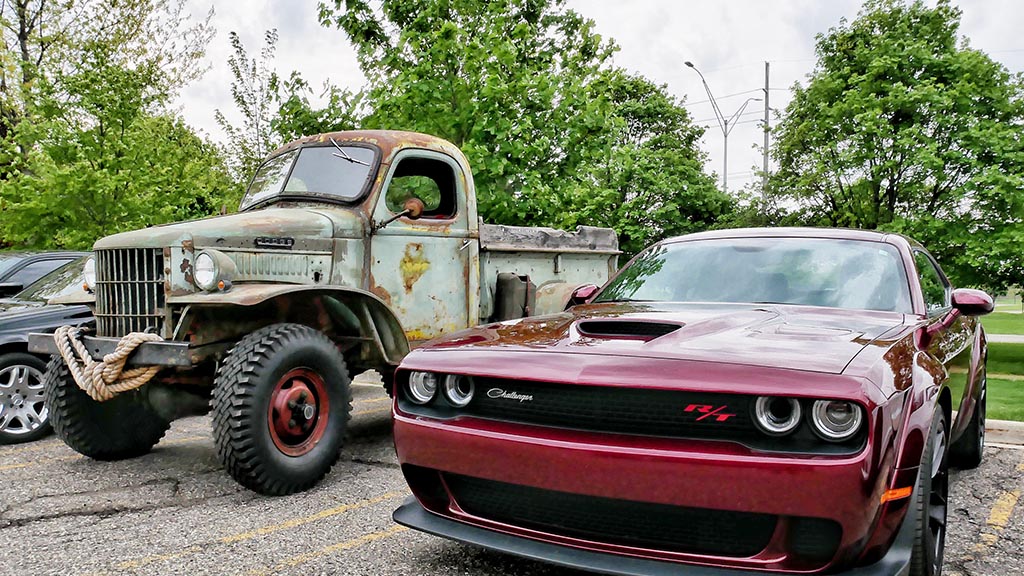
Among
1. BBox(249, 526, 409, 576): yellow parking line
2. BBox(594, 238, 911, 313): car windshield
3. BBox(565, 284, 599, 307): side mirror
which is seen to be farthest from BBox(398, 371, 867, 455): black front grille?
BBox(565, 284, 599, 307): side mirror

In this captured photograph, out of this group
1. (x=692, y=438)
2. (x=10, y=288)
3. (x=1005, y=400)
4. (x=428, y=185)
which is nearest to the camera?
(x=692, y=438)

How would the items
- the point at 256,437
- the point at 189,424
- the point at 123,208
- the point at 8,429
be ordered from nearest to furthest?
the point at 256,437 → the point at 8,429 → the point at 189,424 → the point at 123,208

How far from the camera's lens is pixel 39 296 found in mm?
7359

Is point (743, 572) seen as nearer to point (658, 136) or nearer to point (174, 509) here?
point (174, 509)

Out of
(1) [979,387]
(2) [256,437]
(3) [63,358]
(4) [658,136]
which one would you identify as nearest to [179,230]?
(3) [63,358]

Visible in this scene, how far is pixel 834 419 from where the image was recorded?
2.32 metres

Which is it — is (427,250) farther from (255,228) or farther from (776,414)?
(776,414)

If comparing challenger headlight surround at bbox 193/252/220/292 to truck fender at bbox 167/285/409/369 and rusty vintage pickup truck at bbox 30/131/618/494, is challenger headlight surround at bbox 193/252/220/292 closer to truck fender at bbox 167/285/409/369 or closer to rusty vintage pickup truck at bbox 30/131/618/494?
rusty vintage pickup truck at bbox 30/131/618/494

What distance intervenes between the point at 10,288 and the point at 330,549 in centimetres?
638

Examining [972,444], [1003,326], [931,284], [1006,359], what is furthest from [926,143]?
[1003,326]

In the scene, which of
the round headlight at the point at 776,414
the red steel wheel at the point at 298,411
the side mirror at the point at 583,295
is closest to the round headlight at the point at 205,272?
the red steel wheel at the point at 298,411

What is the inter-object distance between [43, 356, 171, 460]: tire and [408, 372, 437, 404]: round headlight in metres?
3.07

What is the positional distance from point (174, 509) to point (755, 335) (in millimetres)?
3408

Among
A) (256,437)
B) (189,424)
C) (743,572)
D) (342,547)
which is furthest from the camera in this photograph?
(189,424)
